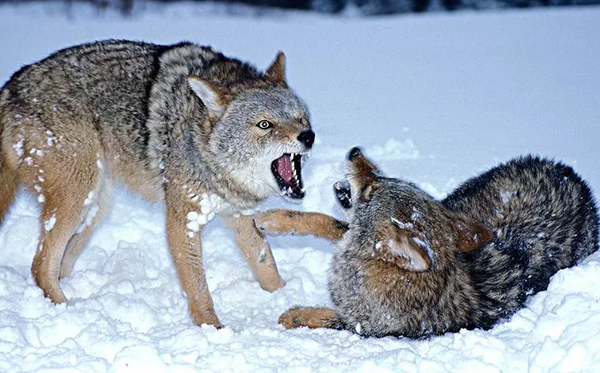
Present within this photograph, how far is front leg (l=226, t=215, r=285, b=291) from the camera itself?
21.0ft

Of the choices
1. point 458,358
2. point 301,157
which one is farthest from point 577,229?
point 301,157

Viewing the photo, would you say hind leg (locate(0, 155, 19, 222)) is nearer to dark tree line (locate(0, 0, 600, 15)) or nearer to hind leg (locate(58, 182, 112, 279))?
hind leg (locate(58, 182, 112, 279))

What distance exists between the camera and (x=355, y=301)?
18.0 feet

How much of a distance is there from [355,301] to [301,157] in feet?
4.09

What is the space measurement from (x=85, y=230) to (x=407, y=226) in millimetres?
2889

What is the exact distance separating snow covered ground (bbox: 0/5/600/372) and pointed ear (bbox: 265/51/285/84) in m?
1.57

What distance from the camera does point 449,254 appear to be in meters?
5.31

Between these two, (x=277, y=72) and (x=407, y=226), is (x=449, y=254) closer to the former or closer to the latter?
(x=407, y=226)

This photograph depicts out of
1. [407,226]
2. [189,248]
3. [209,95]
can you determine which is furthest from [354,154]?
[189,248]

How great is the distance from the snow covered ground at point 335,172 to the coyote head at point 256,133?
1.01 m

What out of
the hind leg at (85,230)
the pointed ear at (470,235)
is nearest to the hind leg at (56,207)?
the hind leg at (85,230)

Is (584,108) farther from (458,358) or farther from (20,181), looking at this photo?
(20,181)

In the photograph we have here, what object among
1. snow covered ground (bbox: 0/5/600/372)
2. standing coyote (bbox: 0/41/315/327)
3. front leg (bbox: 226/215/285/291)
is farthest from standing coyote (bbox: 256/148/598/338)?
standing coyote (bbox: 0/41/315/327)

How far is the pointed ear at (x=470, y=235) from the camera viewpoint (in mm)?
5340
